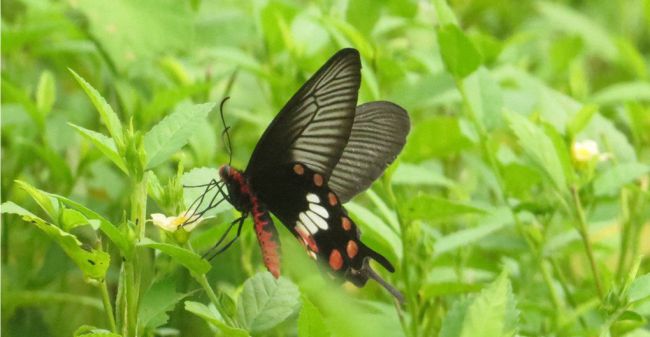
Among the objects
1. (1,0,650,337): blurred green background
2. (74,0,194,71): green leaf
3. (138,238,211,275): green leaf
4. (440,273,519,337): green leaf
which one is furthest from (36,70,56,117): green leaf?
(440,273,519,337): green leaf

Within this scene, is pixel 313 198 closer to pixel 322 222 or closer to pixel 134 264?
pixel 322 222

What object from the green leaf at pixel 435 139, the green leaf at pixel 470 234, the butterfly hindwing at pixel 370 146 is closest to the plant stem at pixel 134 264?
the butterfly hindwing at pixel 370 146

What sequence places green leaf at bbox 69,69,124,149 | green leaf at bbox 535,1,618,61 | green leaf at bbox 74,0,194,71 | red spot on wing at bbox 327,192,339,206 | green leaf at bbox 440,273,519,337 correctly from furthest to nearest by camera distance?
→ 1. green leaf at bbox 535,1,618,61
2. green leaf at bbox 74,0,194,71
3. red spot on wing at bbox 327,192,339,206
4. green leaf at bbox 69,69,124,149
5. green leaf at bbox 440,273,519,337

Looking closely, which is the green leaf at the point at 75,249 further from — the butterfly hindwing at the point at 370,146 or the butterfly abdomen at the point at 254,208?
the butterfly hindwing at the point at 370,146

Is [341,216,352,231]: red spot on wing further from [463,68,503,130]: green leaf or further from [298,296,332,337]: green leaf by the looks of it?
[463,68,503,130]: green leaf

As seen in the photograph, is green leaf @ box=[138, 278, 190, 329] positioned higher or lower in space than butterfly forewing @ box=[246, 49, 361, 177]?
lower

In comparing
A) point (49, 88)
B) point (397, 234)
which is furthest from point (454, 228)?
point (49, 88)

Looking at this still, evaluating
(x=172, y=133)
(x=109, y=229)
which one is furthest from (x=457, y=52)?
(x=109, y=229)
